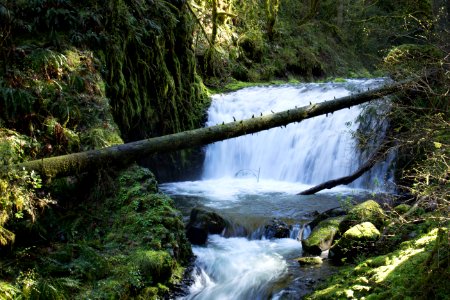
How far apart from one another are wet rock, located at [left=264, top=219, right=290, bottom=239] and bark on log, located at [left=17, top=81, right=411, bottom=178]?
5.62ft

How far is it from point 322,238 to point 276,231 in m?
1.08

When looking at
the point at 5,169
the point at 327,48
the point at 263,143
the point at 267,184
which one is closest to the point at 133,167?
the point at 5,169

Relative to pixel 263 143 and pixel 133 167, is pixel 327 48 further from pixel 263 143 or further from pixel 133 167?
pixel 133 167

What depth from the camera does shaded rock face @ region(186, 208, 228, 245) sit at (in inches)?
268

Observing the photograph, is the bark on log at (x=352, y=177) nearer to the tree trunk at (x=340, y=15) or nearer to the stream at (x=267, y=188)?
the stream at (x=267, y=188)

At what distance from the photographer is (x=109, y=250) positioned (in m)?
5.24

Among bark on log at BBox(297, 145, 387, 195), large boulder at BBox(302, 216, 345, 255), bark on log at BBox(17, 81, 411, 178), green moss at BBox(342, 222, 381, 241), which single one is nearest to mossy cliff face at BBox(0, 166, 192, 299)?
bark on log at BBox(17, 81, 411, 178)

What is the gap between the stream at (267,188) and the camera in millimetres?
5703

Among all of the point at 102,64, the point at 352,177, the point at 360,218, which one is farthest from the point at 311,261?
the point at 102,64

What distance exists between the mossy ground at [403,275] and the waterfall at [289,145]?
18.0 ft

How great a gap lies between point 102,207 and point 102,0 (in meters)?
4.90

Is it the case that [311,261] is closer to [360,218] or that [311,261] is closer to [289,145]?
[360,218]


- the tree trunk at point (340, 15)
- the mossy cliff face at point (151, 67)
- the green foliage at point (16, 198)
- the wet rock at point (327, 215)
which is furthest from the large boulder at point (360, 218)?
the tree trunk at point (340, 15)

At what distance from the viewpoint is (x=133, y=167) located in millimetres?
6688
